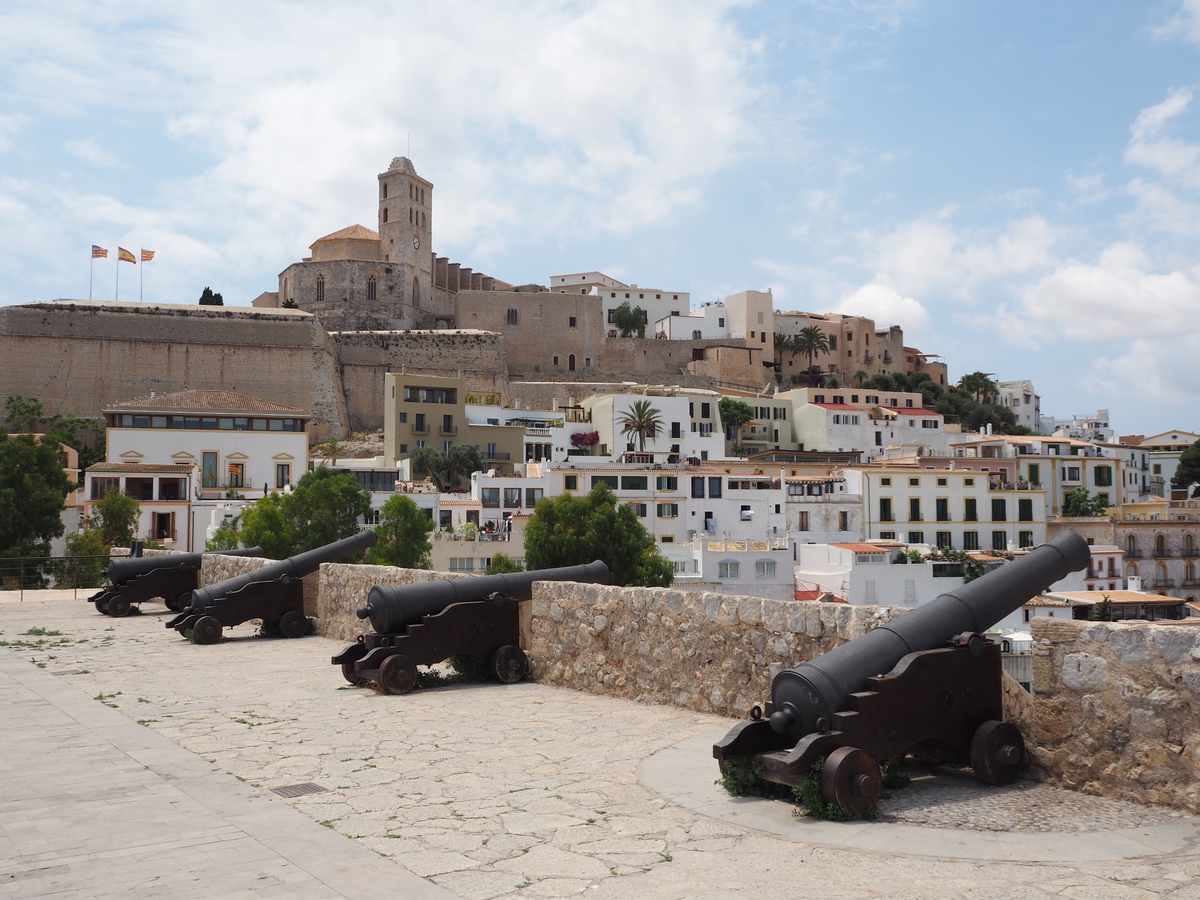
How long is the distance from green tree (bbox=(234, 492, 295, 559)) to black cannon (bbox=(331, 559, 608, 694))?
74.8ft

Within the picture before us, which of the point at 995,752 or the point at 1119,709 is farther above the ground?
the point at 1119,709

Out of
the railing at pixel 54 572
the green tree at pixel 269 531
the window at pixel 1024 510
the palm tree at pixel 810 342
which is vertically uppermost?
the palm tree at pixel 810 342

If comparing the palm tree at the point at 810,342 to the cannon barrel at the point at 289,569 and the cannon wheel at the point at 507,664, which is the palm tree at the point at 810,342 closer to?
the cannon barrel at the point at 289,569

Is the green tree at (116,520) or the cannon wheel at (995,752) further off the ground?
the green tree at (116,520)

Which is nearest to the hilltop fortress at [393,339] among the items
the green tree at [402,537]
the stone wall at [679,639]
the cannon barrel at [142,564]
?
the green tree at [402,537]

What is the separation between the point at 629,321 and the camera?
87.6m

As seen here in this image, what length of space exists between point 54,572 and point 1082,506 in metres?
50.1

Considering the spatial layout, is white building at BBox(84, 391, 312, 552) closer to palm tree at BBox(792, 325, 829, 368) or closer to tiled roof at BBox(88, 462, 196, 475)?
tiled roof at BBox(88, 462, 196, 475)

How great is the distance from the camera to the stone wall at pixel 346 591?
9.98 meters

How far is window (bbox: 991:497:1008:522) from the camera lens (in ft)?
158

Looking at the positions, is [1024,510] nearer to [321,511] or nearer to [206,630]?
[321,511]

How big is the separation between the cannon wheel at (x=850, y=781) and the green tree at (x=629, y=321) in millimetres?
83579

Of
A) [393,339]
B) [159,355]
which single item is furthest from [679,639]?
[393,339]

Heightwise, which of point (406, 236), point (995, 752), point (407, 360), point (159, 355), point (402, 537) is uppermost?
point (406, 236)
